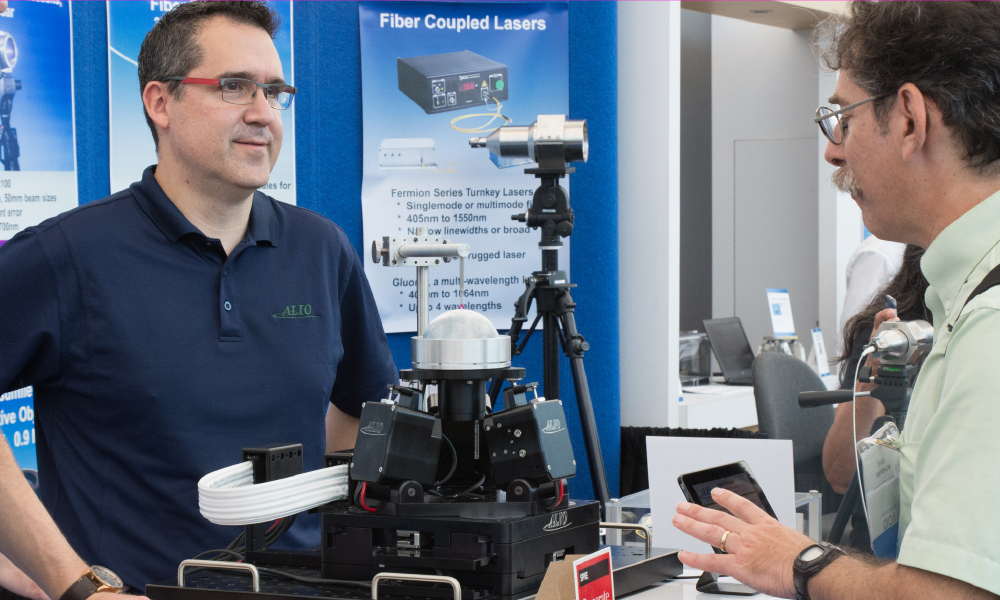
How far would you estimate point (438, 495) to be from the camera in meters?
1.15

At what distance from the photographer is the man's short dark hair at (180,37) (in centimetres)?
179

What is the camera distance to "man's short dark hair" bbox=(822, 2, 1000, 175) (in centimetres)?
116

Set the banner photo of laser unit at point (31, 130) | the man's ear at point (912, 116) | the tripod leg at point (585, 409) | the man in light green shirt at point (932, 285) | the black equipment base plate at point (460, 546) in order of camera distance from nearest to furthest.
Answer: the man in light green shirt at point (932, 285), the black equipment base plate at point (460, 546), the man's ear at point (912, 116), the banner photo of laser unit at point (31, 130), the tripod leg at point (585, 409)

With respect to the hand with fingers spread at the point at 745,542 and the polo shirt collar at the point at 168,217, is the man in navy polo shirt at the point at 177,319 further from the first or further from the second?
the hand with fingers spread at the point at 745,542

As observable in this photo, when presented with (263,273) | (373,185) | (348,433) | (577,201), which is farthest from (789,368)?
(263,273)

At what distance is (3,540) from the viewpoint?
143cm

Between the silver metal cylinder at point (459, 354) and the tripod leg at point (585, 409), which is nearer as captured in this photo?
the silver metal cylinder at point (459, 354)

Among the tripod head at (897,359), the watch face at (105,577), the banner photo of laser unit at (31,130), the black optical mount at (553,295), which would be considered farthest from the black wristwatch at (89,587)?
the black optical mount at (553,295)

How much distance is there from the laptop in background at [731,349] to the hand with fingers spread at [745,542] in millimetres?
3284

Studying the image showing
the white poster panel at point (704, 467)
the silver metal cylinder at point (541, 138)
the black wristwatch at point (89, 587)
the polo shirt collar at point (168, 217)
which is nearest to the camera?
the black wristwatch at point (89, 587)

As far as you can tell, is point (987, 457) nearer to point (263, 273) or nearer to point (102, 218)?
point (263, 273)

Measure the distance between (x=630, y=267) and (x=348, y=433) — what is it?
1933 millimetres

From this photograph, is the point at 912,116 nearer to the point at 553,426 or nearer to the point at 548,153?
the point at 553,426

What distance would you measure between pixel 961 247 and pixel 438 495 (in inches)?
27.7
